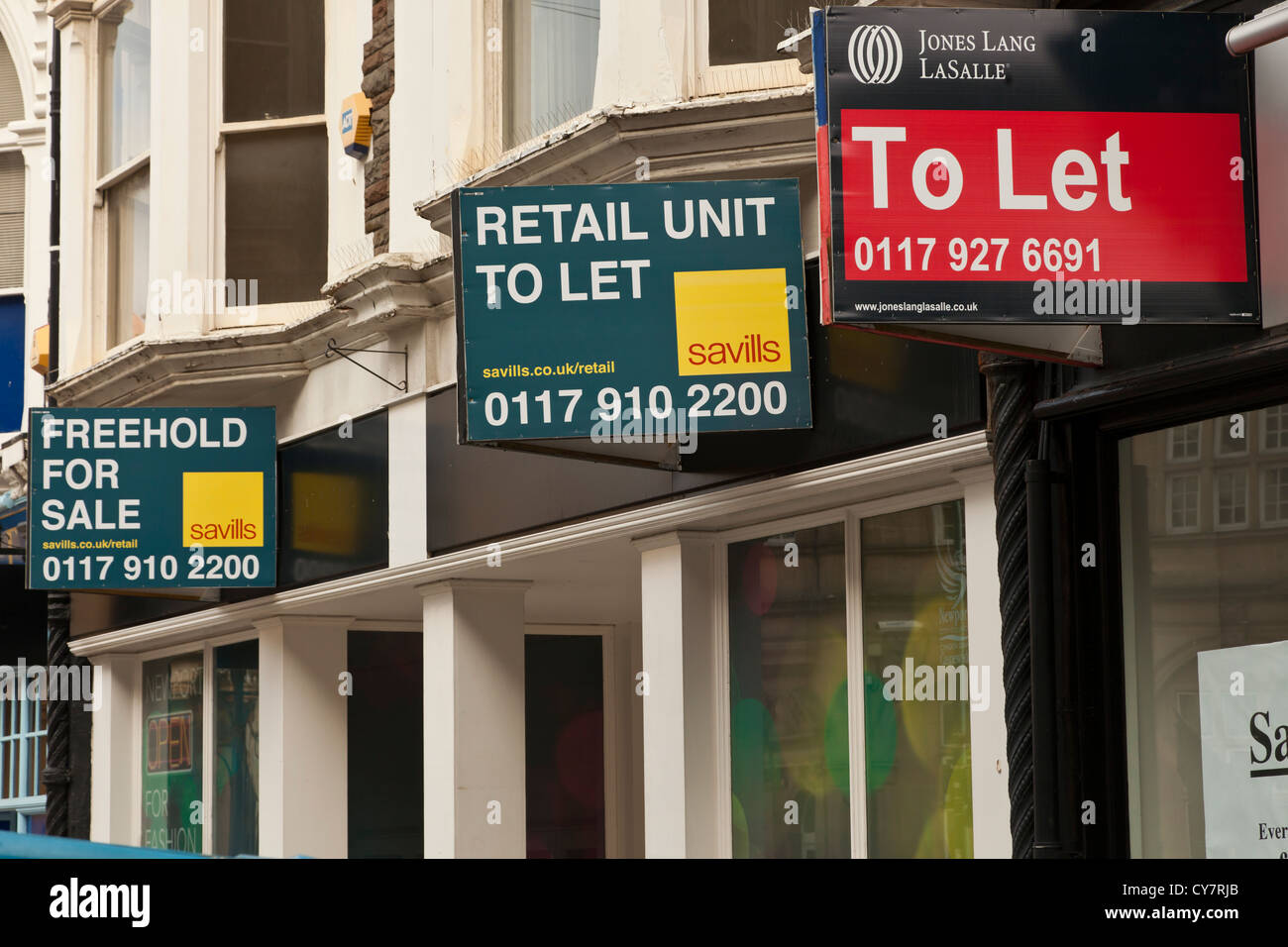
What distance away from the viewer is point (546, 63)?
1119 cm

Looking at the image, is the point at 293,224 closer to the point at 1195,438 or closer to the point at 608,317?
the point at 608,317

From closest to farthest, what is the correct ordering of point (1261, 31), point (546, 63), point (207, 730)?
point (1261, 31) → point (546, 63) → point (207, 730)

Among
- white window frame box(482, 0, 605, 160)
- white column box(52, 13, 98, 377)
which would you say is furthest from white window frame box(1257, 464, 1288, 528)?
white column box(52, 13, 98, 377)

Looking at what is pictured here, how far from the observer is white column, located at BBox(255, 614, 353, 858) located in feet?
44.7

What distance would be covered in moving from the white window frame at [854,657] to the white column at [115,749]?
8.06m

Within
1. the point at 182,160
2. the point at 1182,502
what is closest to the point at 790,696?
the point at 1182,502

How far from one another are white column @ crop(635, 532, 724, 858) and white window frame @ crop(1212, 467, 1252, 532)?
343 centimetres

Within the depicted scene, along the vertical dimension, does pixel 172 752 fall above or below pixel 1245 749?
below

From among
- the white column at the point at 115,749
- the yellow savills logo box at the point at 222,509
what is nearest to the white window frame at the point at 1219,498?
the yellow savills logo box at the point at 222,509

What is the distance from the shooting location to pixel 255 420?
13.9 meters

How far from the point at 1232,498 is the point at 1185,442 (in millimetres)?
324

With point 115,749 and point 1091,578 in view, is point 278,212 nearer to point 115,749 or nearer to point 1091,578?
point 115,749

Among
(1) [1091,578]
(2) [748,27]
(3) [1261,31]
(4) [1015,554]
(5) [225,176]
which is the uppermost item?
(5) [225,176]

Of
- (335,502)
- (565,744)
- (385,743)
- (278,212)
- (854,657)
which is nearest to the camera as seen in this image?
(854,657)
